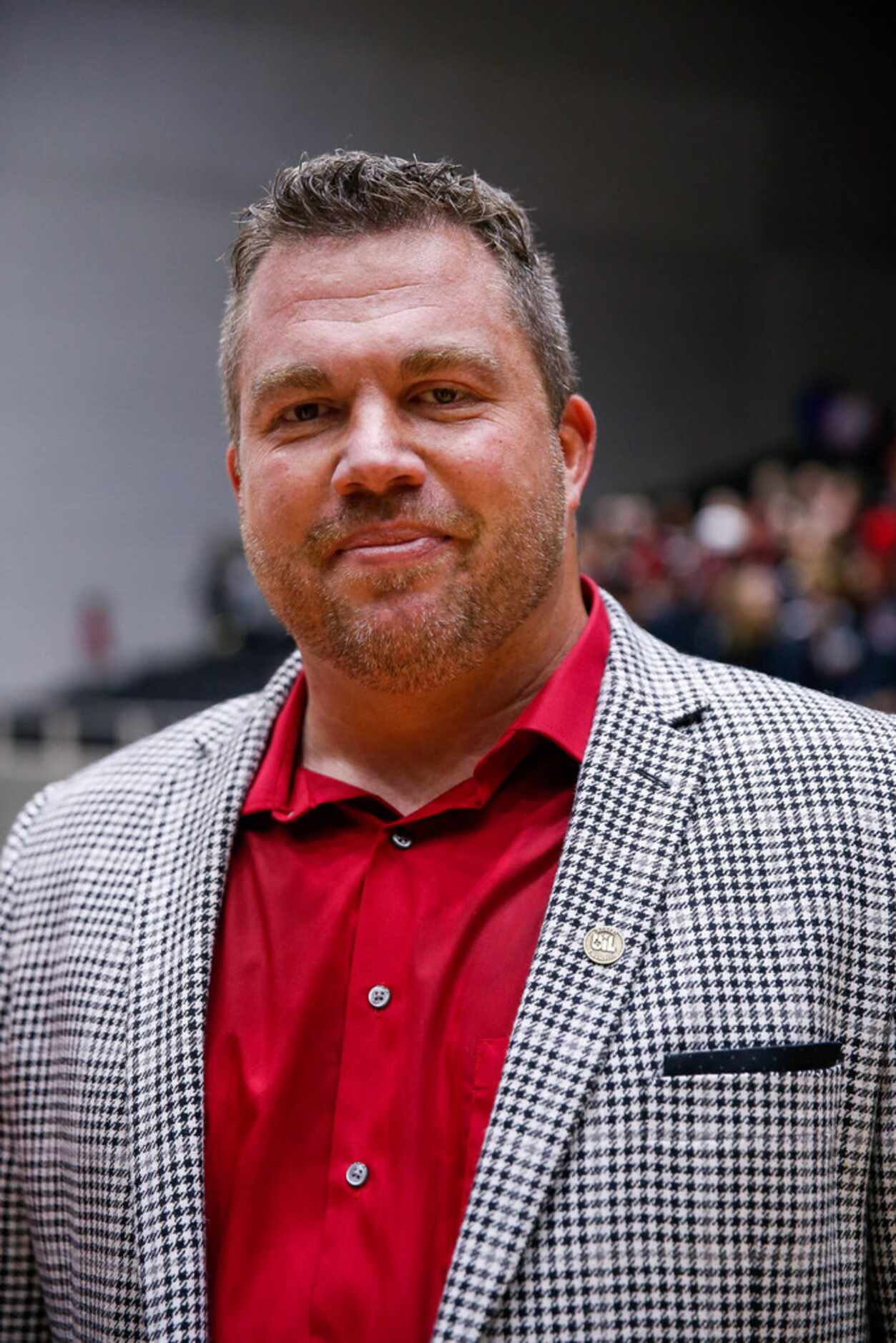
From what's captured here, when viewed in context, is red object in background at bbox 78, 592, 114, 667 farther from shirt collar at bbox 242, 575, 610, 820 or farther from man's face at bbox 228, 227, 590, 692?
man's face at bbox 228, 227, 590, 692

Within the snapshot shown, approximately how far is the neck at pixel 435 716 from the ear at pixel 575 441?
0.36 feet

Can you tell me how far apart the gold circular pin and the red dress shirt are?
0.25ft

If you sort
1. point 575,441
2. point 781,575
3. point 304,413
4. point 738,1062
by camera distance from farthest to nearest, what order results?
point 781,575, point 575,441, point 304,413, point 738,1062

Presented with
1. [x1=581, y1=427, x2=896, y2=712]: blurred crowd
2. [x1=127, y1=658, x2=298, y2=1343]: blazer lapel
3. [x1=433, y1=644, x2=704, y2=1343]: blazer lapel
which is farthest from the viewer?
[x1=581, y1=427, x2=896, y2=712]: blurred crowd

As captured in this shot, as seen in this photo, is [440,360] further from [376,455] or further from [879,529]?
[879,529]

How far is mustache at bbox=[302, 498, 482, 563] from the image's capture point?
1.37 metres

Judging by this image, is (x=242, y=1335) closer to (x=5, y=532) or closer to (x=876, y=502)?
(x=876, y=502)

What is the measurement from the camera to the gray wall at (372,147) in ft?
25.5

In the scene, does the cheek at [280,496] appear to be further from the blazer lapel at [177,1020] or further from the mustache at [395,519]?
the blazer lapel at [177,1020]

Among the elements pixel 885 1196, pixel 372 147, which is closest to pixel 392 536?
pixel 885 1196

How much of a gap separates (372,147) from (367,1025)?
709 cm

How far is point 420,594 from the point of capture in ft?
4.53

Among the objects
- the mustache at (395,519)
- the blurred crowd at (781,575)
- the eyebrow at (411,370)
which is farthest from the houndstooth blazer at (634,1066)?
the blurred crowd at (781,575)

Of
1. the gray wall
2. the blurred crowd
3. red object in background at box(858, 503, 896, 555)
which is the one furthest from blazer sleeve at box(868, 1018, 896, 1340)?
the gray wall
